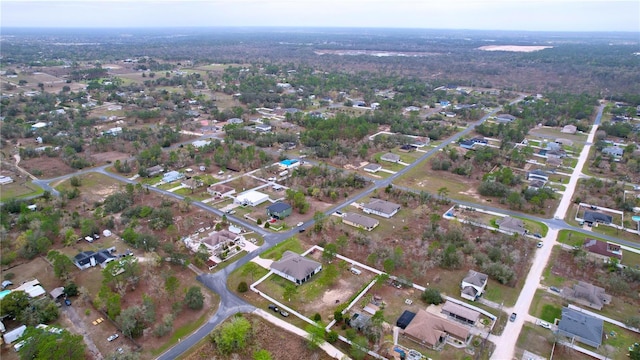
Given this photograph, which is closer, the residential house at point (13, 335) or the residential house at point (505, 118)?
the residential house at point (13, 335)

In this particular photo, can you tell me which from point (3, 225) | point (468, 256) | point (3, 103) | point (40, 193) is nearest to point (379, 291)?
point (468, 256)

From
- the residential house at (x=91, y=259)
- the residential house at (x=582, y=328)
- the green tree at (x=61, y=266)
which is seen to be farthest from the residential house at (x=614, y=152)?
the green tree at (x=61, y=266)

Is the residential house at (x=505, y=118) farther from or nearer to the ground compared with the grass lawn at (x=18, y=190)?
farther from the ground

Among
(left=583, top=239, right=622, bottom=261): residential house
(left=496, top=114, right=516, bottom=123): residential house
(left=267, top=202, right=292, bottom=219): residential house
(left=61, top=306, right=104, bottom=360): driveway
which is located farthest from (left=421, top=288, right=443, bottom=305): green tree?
(left=496, top=114, right=516, bottom=123): residential house

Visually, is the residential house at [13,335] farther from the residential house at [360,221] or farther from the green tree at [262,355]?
the residential house at [360,221]

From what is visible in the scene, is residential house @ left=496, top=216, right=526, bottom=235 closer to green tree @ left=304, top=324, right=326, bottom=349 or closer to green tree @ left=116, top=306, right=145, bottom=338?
green tree @ left=304, top=324, right=326, bottom=349

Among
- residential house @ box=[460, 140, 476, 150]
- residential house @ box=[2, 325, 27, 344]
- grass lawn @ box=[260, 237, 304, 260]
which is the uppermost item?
residential house @ box=[460, 140, 476, 150]
